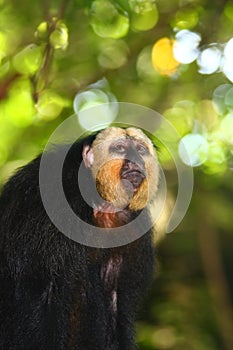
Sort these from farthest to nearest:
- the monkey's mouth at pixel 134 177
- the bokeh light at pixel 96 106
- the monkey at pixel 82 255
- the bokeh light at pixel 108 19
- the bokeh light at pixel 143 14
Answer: the bokeh light at pixel 96 106 < the bokeh light at pixel 143 14 < the bokeh light at pixel 108 19 < the monkey's mouth at pixel 134 177 < the monkey at pixel 82 255

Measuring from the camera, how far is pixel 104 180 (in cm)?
470

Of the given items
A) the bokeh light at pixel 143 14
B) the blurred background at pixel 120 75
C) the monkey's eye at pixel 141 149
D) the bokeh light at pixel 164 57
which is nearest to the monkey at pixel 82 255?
the monkey's eye at pixel 141 149

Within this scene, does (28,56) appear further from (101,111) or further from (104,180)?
(104,180)

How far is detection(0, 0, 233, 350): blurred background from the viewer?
5.47 metres

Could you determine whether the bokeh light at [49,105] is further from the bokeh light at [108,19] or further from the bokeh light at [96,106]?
the bokeh light at [108,19]

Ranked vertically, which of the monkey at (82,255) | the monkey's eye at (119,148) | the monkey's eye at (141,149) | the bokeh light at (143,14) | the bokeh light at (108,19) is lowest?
the monkey at (82,255)

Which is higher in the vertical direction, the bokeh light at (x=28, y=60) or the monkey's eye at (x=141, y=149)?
the bokeh light at (x=28, y=60)

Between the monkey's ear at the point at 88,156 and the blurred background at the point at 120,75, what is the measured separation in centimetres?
61

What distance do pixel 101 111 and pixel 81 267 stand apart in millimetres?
1657

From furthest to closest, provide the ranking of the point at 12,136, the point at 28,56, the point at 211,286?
1. the point at 211,286
2. the point at 12,136
3. the point at 28,56

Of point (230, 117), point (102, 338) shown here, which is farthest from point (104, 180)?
point (230, 117)

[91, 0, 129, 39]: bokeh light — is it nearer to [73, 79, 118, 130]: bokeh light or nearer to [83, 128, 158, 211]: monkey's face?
[73, 79, 118, 130]: bokeh light

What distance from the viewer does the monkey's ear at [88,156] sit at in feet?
15.4

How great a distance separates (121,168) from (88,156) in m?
0.21
